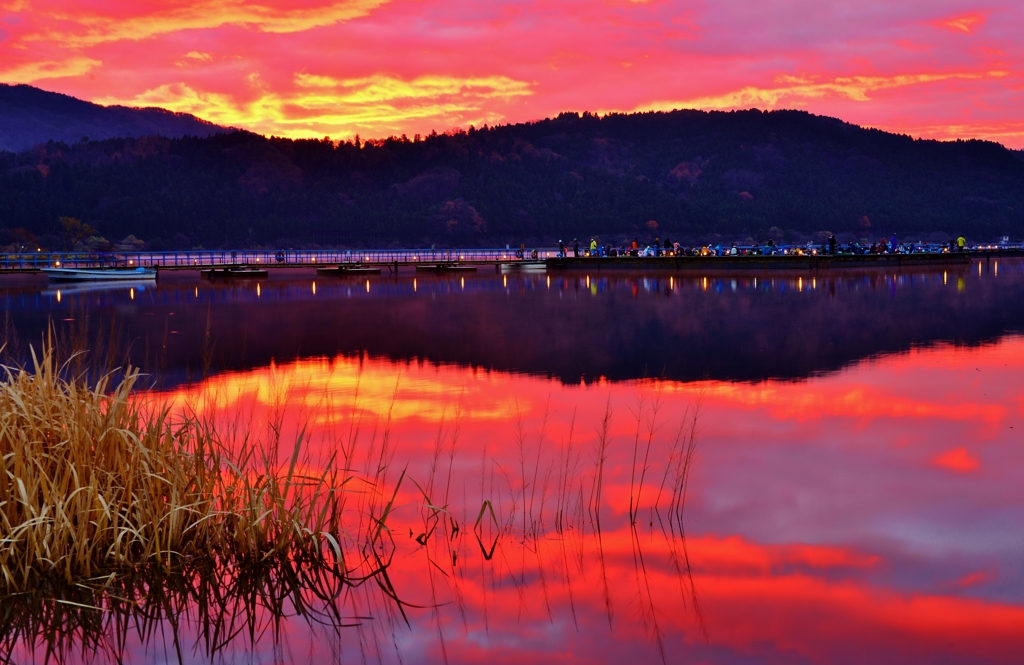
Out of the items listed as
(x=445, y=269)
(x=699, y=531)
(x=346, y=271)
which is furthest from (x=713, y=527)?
(x=445, y=269)

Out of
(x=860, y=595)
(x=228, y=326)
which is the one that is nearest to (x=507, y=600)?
(x=860, y=595)

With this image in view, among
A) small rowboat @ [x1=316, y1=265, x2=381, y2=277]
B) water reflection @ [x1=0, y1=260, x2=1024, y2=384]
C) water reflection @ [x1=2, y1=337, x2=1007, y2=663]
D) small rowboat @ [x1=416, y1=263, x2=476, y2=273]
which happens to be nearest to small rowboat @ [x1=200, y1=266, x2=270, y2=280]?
small rowboat @ [x1=316, y1=265, x2=381, y2=277]

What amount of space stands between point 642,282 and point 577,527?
4435cm

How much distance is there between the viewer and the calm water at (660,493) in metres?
6.28

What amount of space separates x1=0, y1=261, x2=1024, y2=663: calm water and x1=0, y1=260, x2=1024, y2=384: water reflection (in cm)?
24

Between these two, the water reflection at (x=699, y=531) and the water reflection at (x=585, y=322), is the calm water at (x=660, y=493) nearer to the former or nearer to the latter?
the water reflection at (x=699, y=531)

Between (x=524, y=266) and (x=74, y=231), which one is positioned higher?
(x=74, y=231)

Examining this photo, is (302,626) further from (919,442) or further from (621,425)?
(919,442)

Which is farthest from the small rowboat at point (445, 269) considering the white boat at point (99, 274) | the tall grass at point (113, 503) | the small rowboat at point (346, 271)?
the tall grass at point (113, 503)

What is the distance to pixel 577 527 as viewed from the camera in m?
8.35

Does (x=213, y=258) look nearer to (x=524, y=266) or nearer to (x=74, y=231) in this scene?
(x=524, y=266)

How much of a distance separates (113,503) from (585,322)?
23.7 meters

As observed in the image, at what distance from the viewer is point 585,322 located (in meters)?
30.0

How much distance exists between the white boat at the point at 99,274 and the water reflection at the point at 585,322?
19.0 feet
